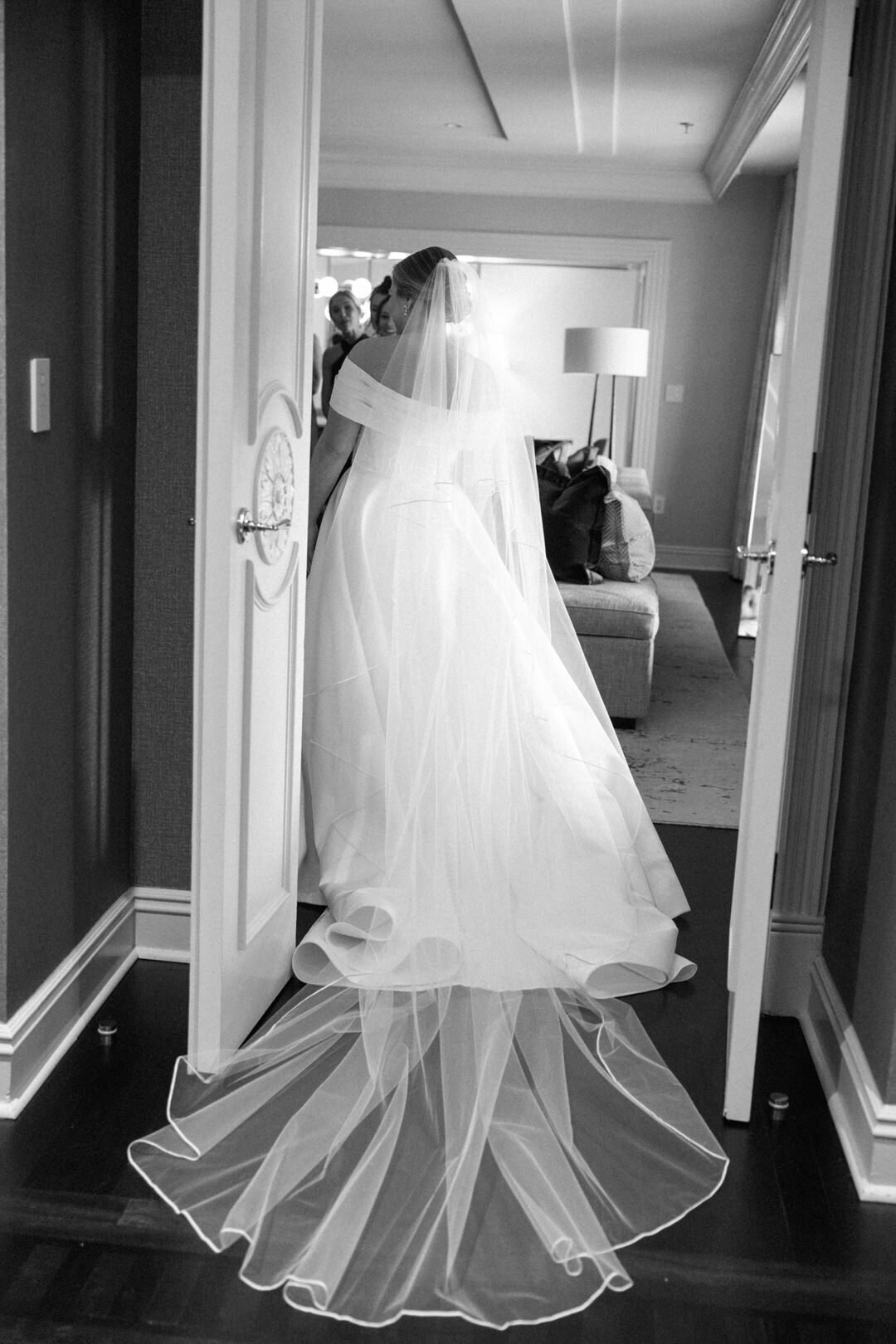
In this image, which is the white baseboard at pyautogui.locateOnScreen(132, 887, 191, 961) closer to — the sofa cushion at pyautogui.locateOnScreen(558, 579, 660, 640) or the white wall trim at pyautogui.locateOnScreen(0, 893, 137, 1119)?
the white wall trim at pyautogui.locateOnScreen(0, 893, 137, 1119)

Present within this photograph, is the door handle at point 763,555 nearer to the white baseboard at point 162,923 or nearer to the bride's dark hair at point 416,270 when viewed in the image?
the bride's dark hair at point 416,270

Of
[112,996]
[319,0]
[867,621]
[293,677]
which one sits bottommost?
[112,996]

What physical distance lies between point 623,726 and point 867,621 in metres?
2.72

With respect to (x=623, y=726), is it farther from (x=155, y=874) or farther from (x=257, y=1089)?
(x=257, y=1089)

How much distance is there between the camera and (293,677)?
113 inches

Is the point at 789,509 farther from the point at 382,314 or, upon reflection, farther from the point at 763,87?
the point at 763,87

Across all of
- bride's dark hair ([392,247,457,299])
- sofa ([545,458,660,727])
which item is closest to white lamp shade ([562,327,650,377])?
sofa ([545,458,660,727])

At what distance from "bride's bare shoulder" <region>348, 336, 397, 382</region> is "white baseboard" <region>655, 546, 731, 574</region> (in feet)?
21.1

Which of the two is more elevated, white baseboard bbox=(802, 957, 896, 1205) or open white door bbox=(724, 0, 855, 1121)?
open white door bbox=(724, 0, 855, 1121)

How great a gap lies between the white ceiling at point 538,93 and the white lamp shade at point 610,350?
1.14 m

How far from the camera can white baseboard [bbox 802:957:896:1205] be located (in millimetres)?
2312

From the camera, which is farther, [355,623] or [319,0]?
→ [355,623]

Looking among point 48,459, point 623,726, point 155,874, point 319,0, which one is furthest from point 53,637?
point 623,726

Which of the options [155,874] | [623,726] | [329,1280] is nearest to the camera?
[329,1280]
